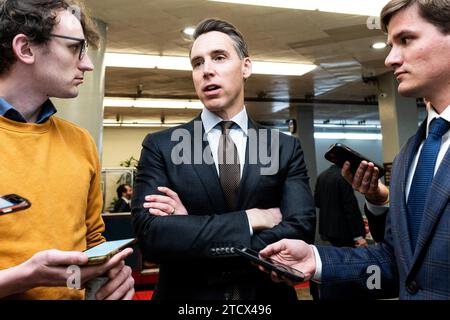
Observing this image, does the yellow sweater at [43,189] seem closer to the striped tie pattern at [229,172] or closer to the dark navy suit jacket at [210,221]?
the dark navy suit jacket at [210,221]

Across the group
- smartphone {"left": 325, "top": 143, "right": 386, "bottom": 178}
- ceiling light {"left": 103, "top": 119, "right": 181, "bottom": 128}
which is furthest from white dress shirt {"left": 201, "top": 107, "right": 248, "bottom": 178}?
ceiling light {"left": 103, "top": 119, "right": 181, "bottom": 128}

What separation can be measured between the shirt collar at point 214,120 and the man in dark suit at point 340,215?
12.2ft

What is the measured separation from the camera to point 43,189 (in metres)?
1.26

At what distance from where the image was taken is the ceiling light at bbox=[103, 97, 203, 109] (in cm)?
920

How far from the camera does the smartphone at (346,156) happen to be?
1654 mm

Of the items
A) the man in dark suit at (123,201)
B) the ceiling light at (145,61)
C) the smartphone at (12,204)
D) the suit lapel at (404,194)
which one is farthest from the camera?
the man in dark suit at (123,201)

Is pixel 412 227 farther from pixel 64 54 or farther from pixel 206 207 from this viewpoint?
pixel 64 54

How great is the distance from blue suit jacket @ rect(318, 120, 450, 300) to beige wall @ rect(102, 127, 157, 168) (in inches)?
507

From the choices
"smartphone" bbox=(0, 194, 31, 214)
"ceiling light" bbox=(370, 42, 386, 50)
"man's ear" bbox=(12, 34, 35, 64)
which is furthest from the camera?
"ceiling light" bbox=(370, 42, 386, 50)

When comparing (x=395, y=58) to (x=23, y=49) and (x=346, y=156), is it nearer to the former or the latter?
(x=346, y=156)

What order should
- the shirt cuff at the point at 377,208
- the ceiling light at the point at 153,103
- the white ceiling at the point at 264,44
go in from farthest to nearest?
1. the ceiling light at the point at 153,103
2. the white ceiling at the point at 264,44
3. the shirt cuff at the point at 377,208

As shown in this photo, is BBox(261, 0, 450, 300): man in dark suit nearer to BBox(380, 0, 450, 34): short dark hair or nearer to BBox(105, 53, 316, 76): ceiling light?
BBox(380, 0, 450, 34): short dark hair

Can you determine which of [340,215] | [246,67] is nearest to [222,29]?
[246,67]

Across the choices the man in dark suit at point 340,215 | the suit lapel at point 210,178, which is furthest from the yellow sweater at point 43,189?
the man in dark suit at point 340,215
